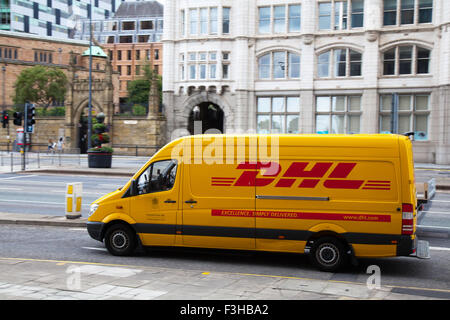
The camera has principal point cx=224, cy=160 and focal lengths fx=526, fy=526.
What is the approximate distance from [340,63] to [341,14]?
3700 millimetres

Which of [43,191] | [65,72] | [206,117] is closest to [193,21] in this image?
[206,117]

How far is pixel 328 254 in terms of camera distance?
8.74 meters

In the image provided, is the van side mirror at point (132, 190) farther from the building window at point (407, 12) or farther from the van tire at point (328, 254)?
the building window at point (407, 12)

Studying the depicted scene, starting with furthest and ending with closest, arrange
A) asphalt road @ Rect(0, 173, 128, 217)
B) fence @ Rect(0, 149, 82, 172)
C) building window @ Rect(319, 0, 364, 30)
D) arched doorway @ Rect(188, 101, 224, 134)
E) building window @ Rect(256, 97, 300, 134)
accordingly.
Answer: arched doorway @ Rect(188, 101, 224, 134), building window @ Rect(256, 97, 300, 134), building window @ Rect(319, 0, 364, 30), fence @ Rect(0, 149, 82, 172), asphalt road @ Rect(0, 173, 128, 217)

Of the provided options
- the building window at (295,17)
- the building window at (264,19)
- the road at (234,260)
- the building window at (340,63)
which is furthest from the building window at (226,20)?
the road at (234,260)

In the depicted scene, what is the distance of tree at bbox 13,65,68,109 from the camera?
6506 centimetres

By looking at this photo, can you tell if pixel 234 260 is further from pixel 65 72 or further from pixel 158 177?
pixel 65 72

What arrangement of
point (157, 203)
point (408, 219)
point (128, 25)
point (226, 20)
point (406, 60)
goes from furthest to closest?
point (128, 25), point (226, 20), point (406, 60), point (157, 203), point (408, 219)

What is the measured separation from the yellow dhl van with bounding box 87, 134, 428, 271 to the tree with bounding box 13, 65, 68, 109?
2329 inches

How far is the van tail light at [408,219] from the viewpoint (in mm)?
8398

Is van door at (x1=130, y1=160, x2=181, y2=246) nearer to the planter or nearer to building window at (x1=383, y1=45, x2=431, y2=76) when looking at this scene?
the planter

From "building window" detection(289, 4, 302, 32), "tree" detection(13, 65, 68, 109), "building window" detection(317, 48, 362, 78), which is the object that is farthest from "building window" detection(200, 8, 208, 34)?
"tree" detection(13, 65, 68, 109)

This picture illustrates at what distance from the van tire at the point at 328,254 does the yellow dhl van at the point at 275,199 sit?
0.7 inches
